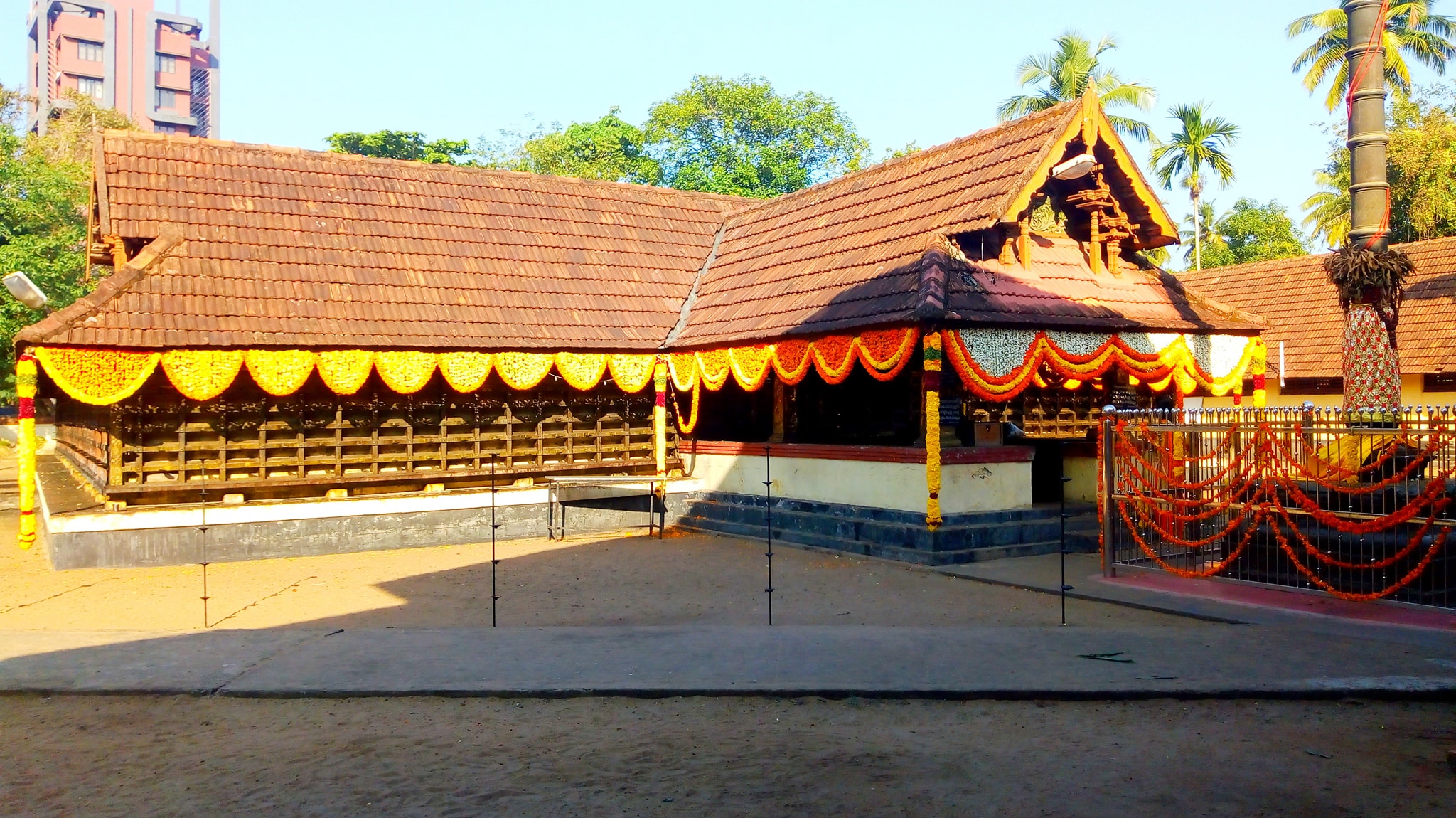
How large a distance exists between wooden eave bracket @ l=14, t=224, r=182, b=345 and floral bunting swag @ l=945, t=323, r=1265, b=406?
9.79 m

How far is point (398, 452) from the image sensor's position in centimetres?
1512

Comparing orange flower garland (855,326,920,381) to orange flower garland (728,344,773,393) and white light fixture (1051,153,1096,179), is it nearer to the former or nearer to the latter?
orange flower garland (728,344,773,393)

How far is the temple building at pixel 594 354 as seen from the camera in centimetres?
1289

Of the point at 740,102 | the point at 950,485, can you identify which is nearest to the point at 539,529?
the point at 950,485

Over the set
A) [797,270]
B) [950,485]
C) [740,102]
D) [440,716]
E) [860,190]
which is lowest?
[440,716]

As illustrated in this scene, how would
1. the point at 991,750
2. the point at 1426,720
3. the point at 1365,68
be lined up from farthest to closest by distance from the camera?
the point at 1365,68
the point at 1426,720
the point at 991,750

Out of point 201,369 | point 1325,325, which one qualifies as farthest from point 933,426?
point 1325,325

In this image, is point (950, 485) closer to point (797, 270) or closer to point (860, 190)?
point (797, 270)

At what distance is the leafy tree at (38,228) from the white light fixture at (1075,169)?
647 inches

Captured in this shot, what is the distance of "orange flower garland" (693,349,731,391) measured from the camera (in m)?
15.2

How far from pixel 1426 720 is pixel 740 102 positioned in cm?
4001

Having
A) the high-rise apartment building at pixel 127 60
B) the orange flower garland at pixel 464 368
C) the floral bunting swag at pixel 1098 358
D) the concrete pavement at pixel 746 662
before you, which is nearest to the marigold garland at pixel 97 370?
the orange flower garland at pixel 464 368

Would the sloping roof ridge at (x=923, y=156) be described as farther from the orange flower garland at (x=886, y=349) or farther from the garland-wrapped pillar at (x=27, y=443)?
the garland-wrapped pillar at (x=27, y=443)

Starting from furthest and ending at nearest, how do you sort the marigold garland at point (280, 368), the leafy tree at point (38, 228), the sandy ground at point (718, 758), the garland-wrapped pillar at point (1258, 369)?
the leafy tree at point (38, 228)
the garland-wrapped pillar at point (1258, 369)
the marigold garland at point (280, 368)
the sandy ground at point (718, 758)
